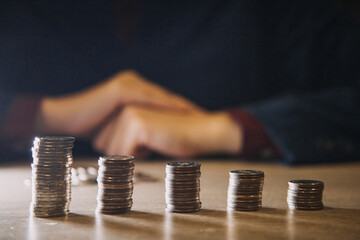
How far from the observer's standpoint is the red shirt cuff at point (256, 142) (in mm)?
3043

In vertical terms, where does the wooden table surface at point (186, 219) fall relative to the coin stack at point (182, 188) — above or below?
below

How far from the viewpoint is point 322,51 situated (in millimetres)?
4180

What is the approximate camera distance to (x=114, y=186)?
4.73 feet

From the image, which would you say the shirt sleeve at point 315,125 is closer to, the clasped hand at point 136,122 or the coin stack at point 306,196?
the clasped hand at point 136,122

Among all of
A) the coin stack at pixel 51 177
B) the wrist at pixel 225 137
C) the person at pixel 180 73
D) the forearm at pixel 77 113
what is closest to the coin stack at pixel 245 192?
the coin stack at pixel 51 177

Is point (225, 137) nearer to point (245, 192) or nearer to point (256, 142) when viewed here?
point (256, 142)

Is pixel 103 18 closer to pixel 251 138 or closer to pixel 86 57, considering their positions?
pixel 86 57

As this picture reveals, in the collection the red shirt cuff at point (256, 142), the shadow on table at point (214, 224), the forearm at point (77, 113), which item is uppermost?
the forearm at point (77, 113)

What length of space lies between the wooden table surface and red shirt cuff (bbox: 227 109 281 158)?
3.25 ft

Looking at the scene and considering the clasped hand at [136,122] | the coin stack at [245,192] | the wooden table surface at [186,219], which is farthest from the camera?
the clasped hand at [136,122]

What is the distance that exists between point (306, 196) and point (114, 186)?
547 millimetres

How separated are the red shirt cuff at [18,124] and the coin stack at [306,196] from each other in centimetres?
205

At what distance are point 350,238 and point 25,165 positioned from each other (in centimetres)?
205

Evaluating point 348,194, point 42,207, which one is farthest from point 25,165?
point 348,194
